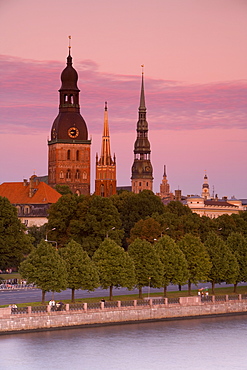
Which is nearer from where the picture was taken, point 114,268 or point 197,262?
point 114,268

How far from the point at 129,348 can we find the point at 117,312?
888 centimetres

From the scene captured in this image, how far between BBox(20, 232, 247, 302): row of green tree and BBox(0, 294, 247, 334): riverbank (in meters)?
3.52

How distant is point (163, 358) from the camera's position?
94188 millimetres

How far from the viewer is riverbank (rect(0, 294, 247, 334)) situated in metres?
96.5

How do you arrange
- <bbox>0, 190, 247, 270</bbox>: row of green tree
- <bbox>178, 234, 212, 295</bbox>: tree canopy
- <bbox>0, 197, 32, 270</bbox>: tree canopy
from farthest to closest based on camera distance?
<bbox>0, 190, 247, 270</bbox>: row of green tree, <bbox>0, 197, 32, 270</bbox>: tree canopy, <bbox>178, 234, 212, 295</bbox>: tree canopy

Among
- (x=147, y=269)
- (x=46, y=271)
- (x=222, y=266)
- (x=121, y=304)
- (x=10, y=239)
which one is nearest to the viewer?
(x=46, y=271)

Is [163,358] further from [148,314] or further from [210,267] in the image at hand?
[210,267]

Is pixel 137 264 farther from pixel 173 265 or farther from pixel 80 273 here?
pixel 80 273

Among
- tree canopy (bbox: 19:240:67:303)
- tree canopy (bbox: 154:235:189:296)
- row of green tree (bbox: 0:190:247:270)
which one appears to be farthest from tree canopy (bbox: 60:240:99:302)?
row of green tree (bbox: 0:190:247:270)

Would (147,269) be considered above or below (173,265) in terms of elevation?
below

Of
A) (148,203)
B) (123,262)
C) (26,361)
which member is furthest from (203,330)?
(148,203)

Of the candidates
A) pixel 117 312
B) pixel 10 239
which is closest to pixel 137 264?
pixel 117 312

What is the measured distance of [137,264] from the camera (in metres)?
118

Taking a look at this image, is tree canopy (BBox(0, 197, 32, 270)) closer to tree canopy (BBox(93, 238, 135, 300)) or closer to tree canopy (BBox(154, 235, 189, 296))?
tree canopy (BBox(154, 235, 189, 296))
